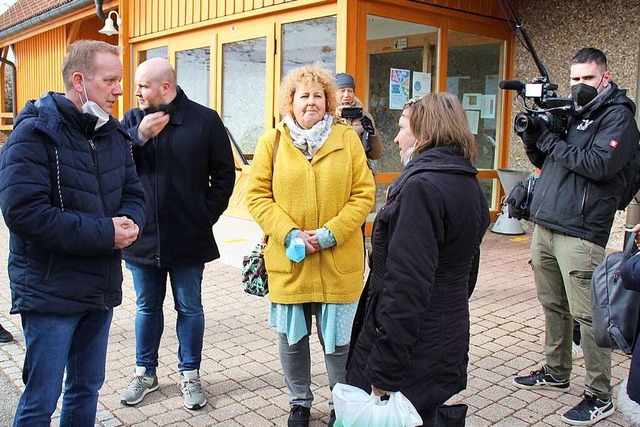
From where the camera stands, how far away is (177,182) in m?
3.51

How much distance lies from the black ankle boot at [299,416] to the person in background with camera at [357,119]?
240cm

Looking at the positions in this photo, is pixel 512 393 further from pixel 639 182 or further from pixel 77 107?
pixel 77 107

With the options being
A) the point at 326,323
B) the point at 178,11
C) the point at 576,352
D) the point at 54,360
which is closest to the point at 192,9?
the point at 178,11

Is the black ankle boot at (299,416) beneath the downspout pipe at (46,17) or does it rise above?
beneath

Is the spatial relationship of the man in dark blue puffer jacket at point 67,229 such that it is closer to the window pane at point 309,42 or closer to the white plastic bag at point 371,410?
the white plastic bag at point 371,410

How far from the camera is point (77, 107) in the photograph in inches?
104

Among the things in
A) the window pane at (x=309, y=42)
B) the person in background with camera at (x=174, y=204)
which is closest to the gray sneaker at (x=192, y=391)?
the person in background with camera at (x=174, y=204)

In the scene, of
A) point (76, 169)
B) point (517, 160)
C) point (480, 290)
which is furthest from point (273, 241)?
point (517, 160)

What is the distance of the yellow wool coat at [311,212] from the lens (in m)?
3.19

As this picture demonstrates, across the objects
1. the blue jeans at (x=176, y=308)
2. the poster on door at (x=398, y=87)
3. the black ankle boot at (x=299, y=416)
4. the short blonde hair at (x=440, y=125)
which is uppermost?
the poster on door at (x=398, y=87)

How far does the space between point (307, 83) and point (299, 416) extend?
5.64ft

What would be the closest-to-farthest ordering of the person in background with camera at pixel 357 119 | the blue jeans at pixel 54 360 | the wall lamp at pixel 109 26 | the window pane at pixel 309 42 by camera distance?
the blue jeans at pixel 54 360 → the person in background with camera at pixel 357 119 → the window pane at pixel 309 42 → the wall lamp at pixel 109 26

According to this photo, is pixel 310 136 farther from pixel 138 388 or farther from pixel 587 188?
pixel 138 388

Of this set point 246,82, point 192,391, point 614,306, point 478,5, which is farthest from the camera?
point 246,82
